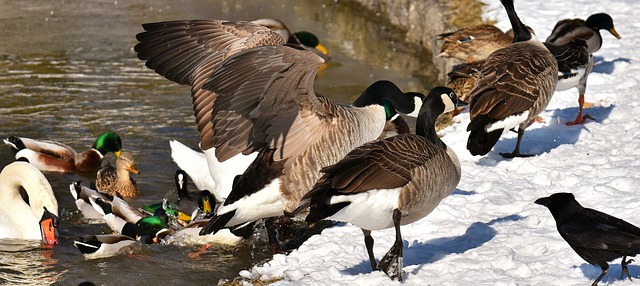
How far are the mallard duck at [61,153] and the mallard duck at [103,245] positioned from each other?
2.64 m

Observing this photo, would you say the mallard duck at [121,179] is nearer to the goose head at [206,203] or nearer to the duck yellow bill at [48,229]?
the goose head at [206,203]

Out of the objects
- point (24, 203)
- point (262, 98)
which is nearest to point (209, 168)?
point (24, 203)

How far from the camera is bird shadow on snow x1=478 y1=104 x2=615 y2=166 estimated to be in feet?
34.9

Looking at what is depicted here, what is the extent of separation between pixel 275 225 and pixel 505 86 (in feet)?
8.84

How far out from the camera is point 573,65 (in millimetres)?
11000

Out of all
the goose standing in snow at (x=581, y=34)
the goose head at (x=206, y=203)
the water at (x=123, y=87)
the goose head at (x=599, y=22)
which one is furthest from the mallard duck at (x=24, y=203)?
the goose head at (x=599, y=22)

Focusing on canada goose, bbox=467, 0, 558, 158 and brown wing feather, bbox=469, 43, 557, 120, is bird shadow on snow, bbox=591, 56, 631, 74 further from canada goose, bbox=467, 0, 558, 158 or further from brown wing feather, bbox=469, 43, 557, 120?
brown wing feather, bbox=469, 43, 557, 120

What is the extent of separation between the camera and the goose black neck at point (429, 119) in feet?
25.7

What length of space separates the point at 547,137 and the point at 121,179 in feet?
16.0

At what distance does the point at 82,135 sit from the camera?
12.5m

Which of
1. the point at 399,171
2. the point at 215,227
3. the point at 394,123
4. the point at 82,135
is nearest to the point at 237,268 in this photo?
the point at 215,227

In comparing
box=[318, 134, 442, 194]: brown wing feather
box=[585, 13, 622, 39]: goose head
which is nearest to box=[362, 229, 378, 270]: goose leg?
box=[318, 134, 442, 194]: brown wing feather

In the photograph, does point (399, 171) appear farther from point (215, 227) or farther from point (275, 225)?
point (275, 225)

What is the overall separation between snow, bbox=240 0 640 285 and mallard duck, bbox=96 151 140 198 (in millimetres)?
2965
